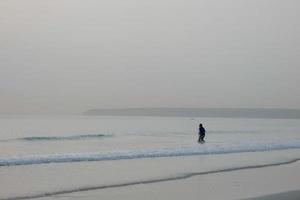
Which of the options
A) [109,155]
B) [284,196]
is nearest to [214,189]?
[284,196]

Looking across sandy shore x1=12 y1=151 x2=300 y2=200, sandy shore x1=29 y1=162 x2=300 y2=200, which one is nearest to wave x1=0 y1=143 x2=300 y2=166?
sandy shore x1=12 y1=151 x2=300 y2=200

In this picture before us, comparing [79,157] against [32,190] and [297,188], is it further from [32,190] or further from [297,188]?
[297,188]

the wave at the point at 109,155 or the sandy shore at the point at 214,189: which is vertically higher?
the wave at the point at 109,155

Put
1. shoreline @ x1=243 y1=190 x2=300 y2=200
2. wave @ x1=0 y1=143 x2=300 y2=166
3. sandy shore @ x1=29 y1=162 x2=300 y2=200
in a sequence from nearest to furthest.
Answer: sandy shore @ x1=29 y1=162 x2=300 y2=200 → shoreline @ x1=243 y1=190 x2=300 y2=200 → wave @ x1=0 y1=143 x2=300 y2=166

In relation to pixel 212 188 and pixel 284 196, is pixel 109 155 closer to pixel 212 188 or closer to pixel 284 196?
pixel 212 188

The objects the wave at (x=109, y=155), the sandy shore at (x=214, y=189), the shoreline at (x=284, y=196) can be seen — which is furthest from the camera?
the wave at (x=109, y=155)

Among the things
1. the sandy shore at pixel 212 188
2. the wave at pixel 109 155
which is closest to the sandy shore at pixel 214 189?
the sandy shore at pixel 212 188

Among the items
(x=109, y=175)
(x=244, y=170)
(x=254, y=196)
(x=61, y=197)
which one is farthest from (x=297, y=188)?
(x=61, y=197)

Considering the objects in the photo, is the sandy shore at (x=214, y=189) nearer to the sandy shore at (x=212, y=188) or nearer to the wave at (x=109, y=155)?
the sandy shore at (x=212, y=188)

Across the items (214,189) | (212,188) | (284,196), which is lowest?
(284,196)

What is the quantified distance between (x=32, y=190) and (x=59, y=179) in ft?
7.13

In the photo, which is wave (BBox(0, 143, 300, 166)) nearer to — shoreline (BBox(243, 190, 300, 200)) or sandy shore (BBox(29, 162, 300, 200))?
sandy shore (BBox(29, 162, 300, 200))

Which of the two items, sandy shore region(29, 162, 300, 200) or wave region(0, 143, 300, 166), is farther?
wave region(0, 143, 300, 166)

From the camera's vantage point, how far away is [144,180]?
15367 millimetres
